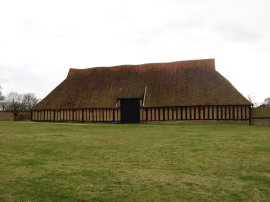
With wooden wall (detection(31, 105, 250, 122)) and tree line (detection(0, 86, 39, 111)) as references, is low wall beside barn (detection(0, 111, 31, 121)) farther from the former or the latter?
tree line (detection(0, 86, 39, 111))

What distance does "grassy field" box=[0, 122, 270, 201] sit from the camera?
8.73m

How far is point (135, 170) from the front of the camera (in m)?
11.1

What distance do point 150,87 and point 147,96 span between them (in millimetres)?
1522

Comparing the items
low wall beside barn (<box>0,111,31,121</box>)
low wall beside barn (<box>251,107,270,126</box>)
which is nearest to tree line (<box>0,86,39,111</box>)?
low wall beside barn (<box>0,111,31,121</box>)

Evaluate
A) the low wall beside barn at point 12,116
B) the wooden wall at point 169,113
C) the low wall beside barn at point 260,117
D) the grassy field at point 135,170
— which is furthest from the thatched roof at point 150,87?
the grassy field at point 135,170

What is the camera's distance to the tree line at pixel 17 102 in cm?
7454

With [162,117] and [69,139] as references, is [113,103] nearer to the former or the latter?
[162,117]

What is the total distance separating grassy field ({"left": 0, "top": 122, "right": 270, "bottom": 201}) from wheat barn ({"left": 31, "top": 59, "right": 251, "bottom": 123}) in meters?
15.2

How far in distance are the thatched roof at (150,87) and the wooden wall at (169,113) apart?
42cm

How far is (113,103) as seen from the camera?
34.9m

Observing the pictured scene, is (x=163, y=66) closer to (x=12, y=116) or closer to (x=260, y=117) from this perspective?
(x=260, y=117)

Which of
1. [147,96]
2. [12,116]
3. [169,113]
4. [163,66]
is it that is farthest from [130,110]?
[12,116]

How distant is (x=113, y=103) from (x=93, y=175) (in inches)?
973

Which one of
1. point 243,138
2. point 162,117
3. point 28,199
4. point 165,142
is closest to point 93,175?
point 28,199
